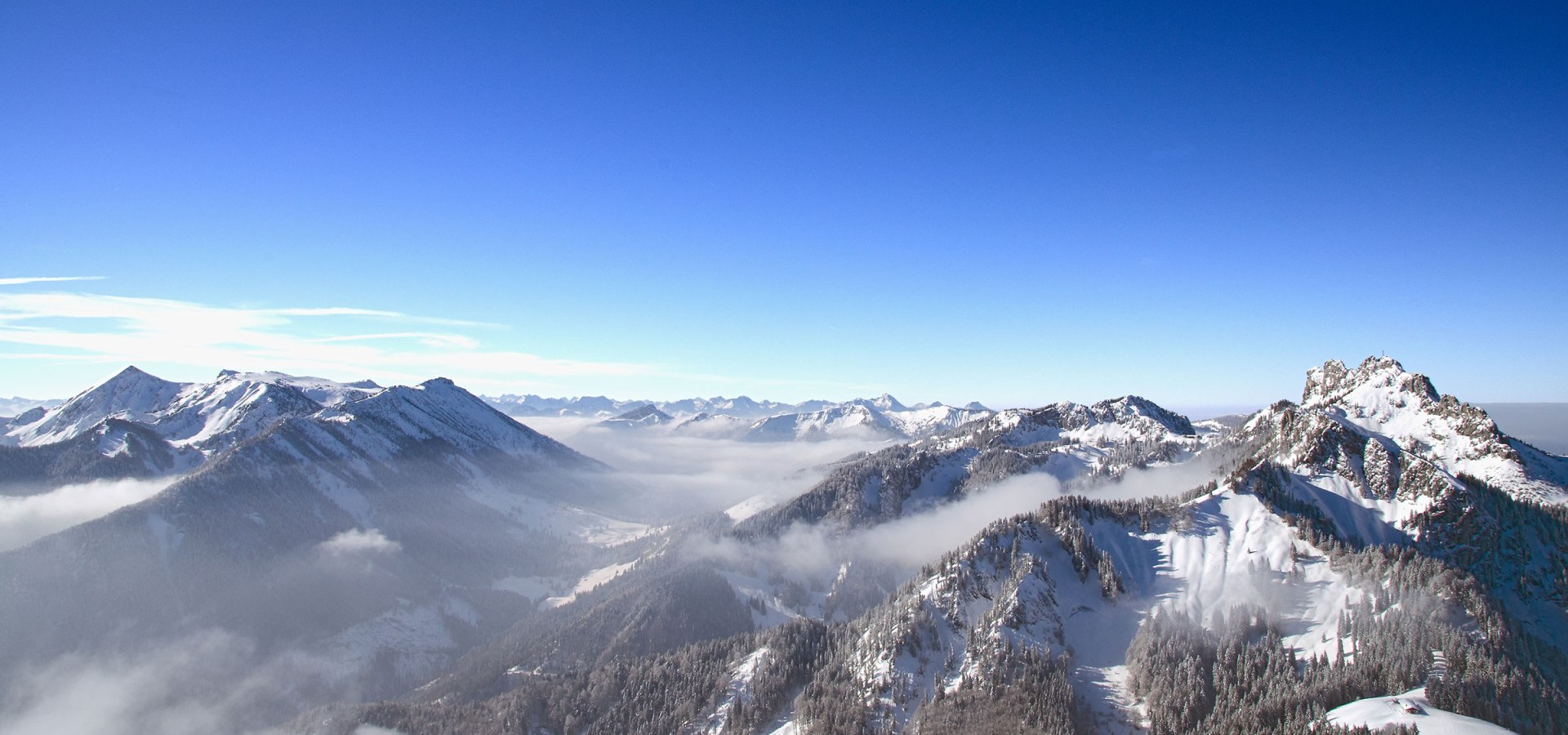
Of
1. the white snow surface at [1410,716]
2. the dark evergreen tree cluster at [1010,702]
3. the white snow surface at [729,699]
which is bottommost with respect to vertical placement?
the white snow surface at [729,699]

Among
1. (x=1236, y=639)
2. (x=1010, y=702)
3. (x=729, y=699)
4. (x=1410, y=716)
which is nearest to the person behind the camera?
(x=1410, y=716)

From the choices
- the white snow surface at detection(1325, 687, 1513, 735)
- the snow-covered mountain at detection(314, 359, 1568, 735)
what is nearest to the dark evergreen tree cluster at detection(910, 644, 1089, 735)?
the snow-covered mountain at detection(314, 359, 1568, 735)

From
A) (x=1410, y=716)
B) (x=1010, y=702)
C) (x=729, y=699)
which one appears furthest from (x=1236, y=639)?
(x=729, y=699)

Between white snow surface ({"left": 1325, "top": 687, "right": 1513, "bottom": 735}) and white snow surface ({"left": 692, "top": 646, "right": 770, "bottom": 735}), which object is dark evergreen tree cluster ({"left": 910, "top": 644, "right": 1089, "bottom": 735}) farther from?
white snow surface ({"left": 692, "top": 646, "right": 770, "bottom": 735})

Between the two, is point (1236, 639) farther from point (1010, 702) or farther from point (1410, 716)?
Result: point (1010, 702)

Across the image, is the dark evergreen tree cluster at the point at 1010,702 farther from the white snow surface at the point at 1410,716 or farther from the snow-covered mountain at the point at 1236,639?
the white snow surface at the point at 1410,716

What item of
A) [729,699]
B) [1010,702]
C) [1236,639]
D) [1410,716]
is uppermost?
[1410,716]

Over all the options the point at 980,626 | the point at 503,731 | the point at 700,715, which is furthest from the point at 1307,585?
the point at 503,731

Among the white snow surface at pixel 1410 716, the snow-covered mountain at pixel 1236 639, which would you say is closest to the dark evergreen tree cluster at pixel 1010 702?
the snow-covered mountain at pixel 1236 639

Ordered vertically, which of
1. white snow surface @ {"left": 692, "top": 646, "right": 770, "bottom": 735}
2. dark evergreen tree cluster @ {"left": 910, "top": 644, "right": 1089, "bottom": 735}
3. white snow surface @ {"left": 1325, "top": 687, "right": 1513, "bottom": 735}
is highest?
white snow surface @ {"left": 1325, "top": 687, "right": 1513, "bottom": 735}
